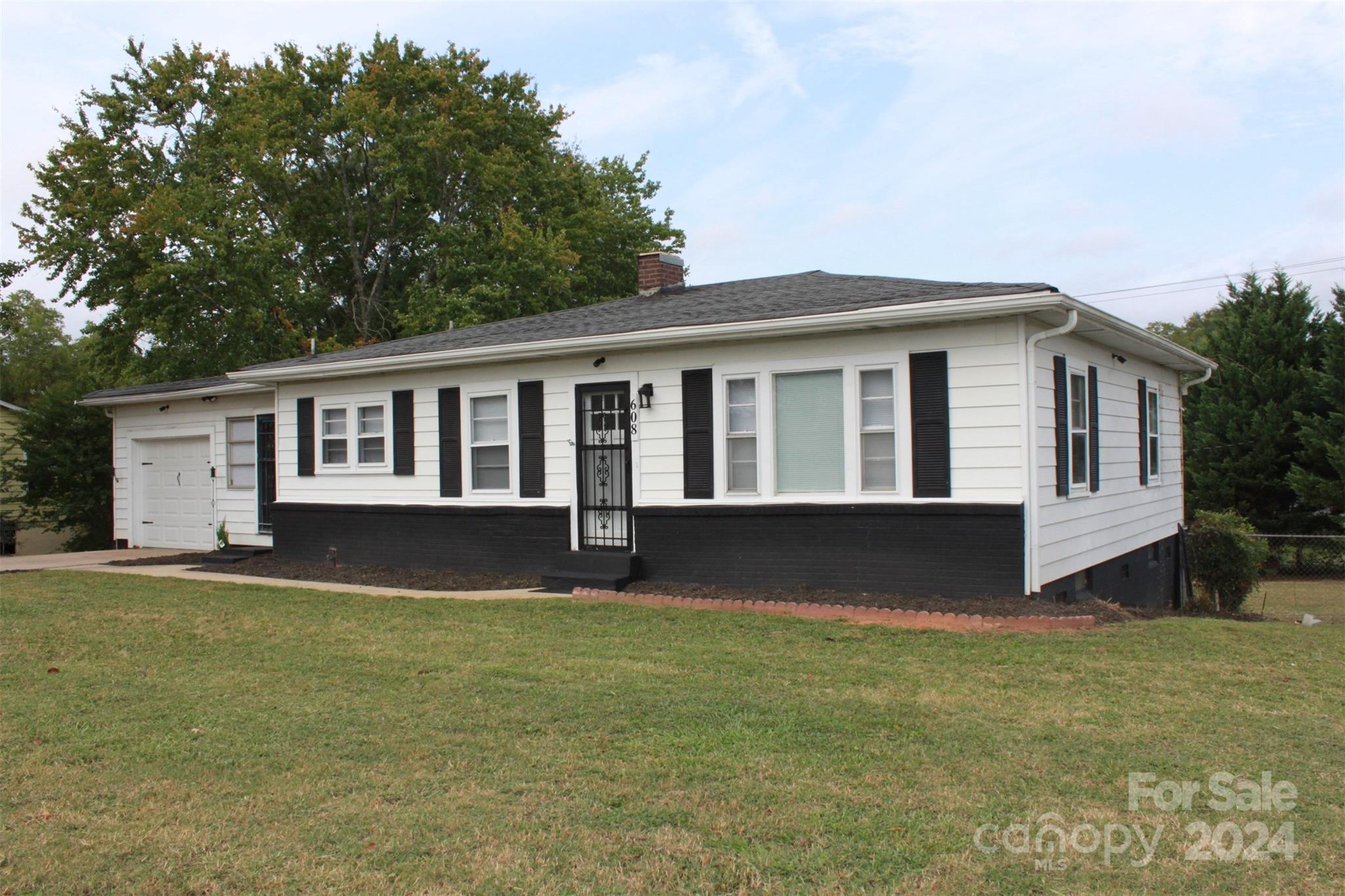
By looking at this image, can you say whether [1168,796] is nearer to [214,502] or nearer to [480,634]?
[480,634]

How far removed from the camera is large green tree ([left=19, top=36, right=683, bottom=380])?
23.0m

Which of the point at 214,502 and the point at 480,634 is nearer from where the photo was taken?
the point at 480,634

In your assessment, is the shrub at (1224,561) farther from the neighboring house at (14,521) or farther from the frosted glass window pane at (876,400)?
the neighboring house at (14,521)

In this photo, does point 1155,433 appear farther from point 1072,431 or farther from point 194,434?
point 194,434

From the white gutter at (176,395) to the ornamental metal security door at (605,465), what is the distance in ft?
20.0

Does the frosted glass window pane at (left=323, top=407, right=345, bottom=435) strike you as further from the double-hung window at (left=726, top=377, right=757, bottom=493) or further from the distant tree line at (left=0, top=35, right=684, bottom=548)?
the distant tree line at (left=0, top=35, right=684, bottom=548)

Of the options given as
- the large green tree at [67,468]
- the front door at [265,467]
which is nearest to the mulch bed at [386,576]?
the front door at [265,467]

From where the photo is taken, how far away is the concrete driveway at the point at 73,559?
15102 millimetres

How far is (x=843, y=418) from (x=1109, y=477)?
12.7 feet

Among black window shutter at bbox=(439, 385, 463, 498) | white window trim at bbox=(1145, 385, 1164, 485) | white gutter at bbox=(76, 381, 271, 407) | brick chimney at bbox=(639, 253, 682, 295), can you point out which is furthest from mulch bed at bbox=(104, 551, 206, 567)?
white window trim at bbox=(1145, 385, 1164, 485)

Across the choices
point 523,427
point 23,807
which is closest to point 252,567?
point 523,427

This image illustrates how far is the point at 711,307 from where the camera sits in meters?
11.9

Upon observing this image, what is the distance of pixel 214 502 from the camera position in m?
17.2

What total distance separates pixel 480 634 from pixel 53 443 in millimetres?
16102
